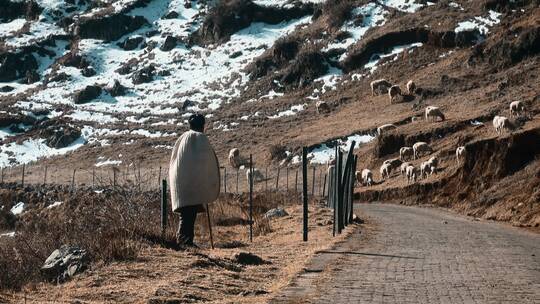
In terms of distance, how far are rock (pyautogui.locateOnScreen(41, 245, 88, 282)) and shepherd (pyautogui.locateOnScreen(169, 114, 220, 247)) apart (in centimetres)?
284

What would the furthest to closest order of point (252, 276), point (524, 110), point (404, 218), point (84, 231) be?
1. point (524, 110)
2. point (404, 218)
3. point (84, 231)
4. point (252, 276)

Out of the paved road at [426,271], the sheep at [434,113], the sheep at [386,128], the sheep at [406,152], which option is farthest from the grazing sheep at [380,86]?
the paved road at [426,271]

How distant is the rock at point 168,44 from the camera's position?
11298 centimetres

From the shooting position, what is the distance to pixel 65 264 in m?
10.6

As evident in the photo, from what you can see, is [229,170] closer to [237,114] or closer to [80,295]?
[237,114]

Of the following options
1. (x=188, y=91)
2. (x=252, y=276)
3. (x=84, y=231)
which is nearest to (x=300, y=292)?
(x=252, y=276)

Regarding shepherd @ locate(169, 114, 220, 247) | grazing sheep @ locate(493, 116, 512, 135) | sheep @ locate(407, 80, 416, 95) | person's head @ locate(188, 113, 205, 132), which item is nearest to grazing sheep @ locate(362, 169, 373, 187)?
grazing sheep @ locate(493, 116, 512, 135)

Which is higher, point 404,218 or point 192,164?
point 192,164

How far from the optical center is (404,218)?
23156mm

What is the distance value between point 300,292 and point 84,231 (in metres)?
4.50

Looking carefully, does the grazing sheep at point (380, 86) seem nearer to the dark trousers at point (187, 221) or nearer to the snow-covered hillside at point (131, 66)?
the snow-covered hillside at point (131, 66)

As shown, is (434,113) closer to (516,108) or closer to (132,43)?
(516,108)

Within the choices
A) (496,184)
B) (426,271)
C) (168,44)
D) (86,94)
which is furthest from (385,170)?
(168,44)

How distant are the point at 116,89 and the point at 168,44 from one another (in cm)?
1472
